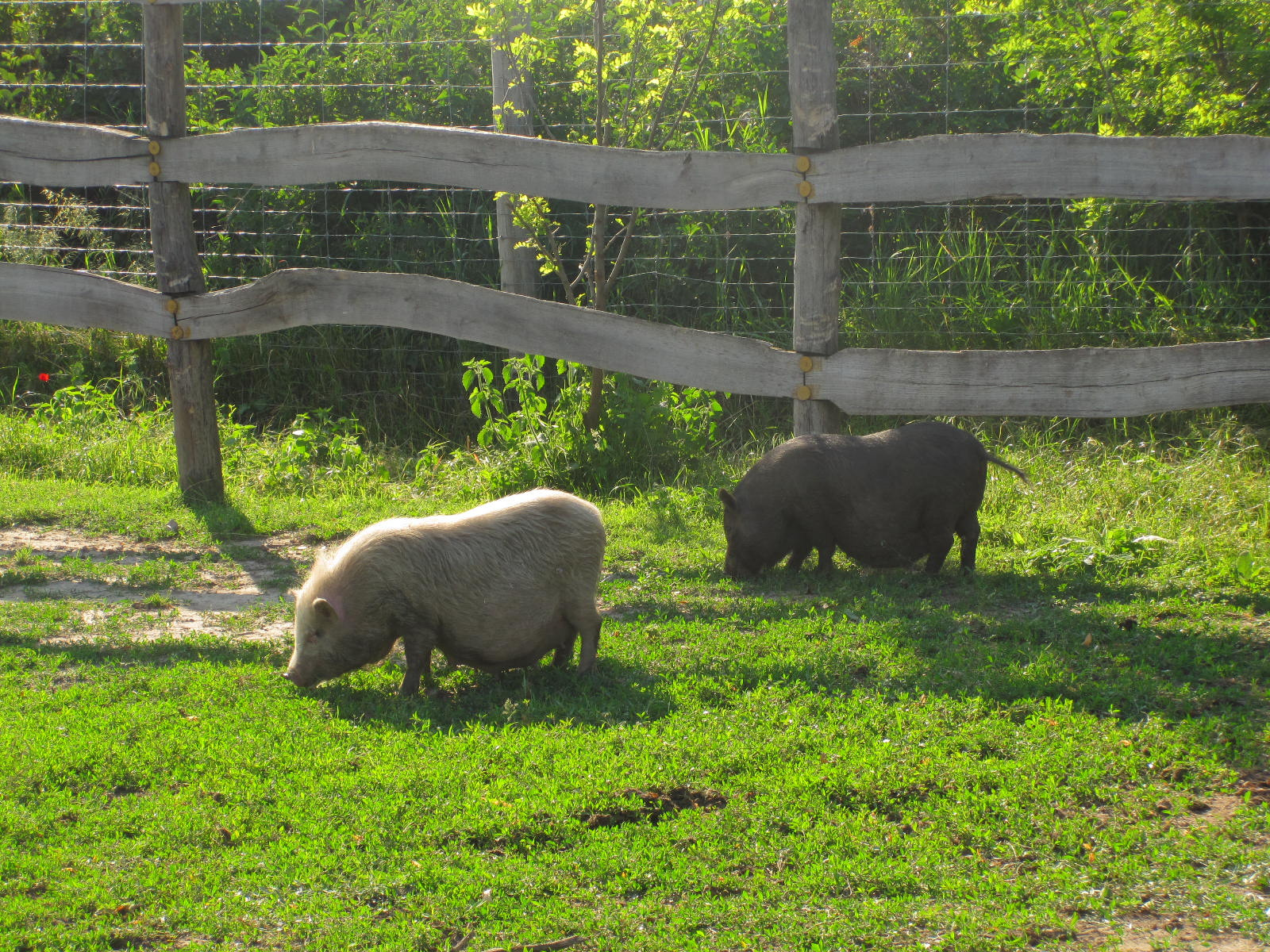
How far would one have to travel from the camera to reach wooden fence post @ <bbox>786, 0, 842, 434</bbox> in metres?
6.55

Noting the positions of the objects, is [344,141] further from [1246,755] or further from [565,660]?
[1246,755]

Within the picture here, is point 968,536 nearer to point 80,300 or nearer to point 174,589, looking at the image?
point 174,589

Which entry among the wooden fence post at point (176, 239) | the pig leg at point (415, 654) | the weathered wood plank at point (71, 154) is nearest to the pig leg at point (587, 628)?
the pig leg at point (415, 654)

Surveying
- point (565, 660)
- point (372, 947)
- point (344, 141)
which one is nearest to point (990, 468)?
point (565, 660)

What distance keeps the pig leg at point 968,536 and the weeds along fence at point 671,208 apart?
579 millimetres

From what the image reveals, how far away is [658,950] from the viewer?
10.3 feet

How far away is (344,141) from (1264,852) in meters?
6.05

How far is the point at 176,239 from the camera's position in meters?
7.92

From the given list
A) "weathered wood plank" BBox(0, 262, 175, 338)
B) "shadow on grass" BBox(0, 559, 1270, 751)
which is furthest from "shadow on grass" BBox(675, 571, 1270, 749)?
"weathered wood plank" BBox(0, 262, 175, 338)

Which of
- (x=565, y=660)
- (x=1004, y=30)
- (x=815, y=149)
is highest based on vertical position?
(x=1004, y=30)

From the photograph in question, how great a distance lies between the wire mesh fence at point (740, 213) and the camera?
342 inches

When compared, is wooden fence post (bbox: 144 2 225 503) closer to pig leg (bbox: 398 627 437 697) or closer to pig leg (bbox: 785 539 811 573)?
pig leg (bbox: 398 627 437 697)

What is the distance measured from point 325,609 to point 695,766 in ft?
5.71

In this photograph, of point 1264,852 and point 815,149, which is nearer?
point 1264,852
